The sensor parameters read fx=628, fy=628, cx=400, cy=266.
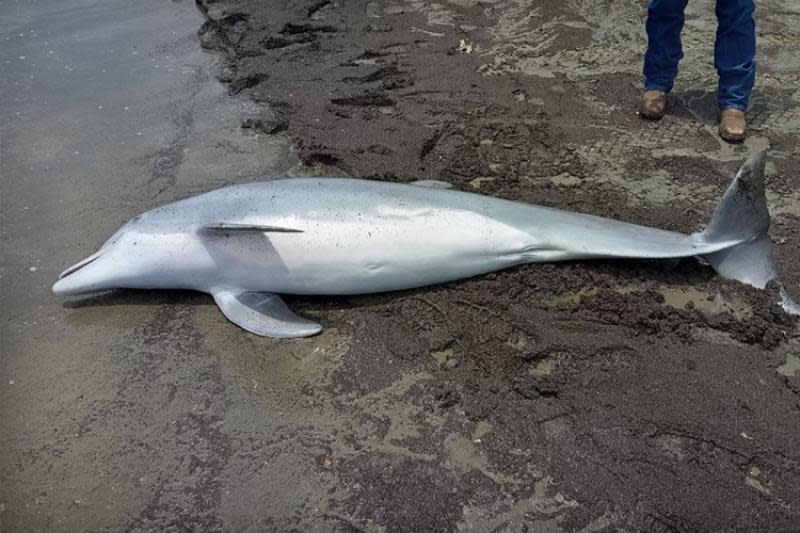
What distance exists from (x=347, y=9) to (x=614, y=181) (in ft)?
16.3

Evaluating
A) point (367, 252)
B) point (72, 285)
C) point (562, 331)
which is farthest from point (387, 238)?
point (72, 285)

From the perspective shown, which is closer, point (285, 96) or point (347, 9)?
point (285, 96)

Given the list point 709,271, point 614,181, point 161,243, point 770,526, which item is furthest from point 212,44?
point 770,526

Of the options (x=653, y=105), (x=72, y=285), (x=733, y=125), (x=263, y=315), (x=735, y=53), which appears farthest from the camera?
(x=653, y=105)

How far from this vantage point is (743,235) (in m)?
4.09

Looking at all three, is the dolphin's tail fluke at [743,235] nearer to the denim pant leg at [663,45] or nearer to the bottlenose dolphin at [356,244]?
the bottlenose dolphin at [356,244]

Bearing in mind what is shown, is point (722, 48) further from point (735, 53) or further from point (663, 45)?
point (663, 45)

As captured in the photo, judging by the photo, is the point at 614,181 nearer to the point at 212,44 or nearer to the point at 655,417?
the point at 655,417

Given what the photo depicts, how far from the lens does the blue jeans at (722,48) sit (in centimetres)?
580

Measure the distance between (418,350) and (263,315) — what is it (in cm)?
103

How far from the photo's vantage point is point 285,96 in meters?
6.78

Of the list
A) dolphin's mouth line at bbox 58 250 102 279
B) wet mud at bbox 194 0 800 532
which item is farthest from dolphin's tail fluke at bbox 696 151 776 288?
dolphin's mouth line at bbox 58 250 102 279

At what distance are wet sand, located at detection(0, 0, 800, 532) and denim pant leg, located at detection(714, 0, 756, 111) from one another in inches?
12.9

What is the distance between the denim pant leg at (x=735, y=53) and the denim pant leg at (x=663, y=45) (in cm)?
38
